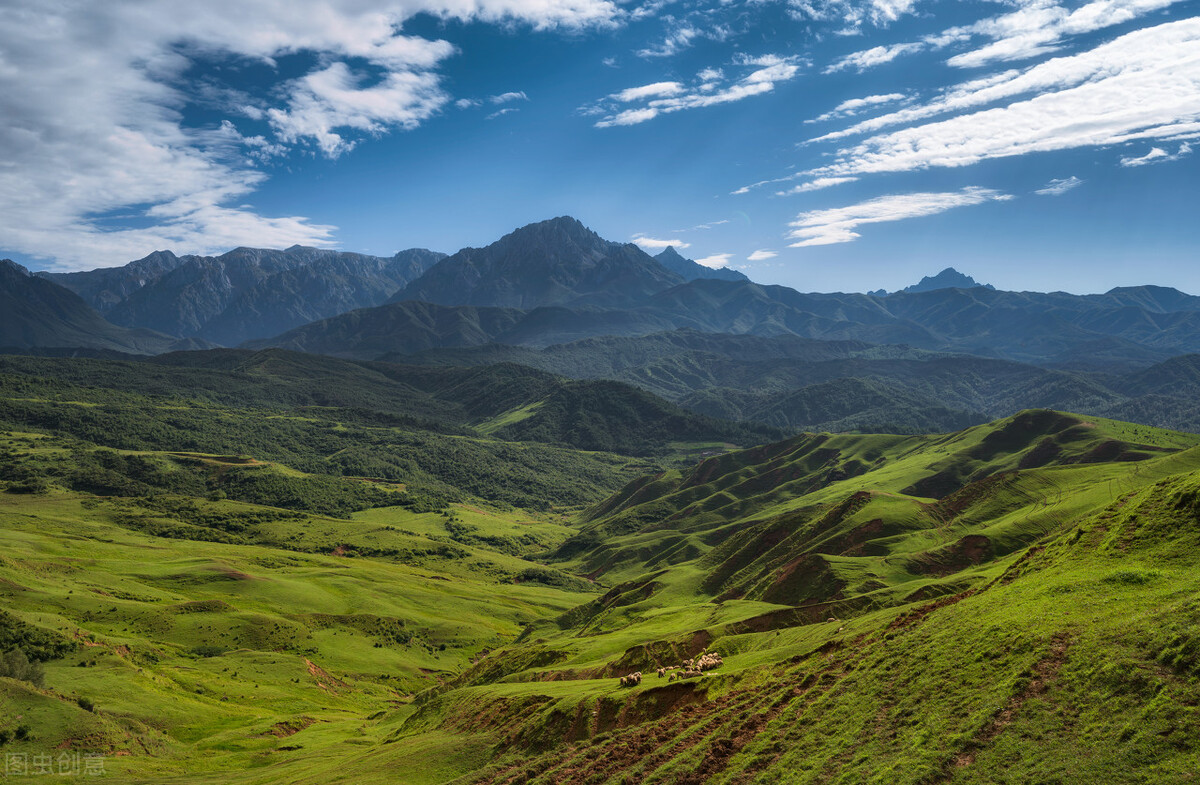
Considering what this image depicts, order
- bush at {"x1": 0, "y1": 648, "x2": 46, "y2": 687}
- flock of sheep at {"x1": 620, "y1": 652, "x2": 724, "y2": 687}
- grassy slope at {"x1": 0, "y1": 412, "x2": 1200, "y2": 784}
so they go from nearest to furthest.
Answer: grassy slope at {"x1": 0, "y1": 412, "x2": 1200, "y2": 784}, flock of sheep at {"x1": 620, "y1": 652, "x2": 724, "y2": 687}, bush at {"x1": 0, "y1": 648, "x2": 46, "y2": 687}

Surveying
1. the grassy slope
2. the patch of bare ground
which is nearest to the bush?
the grassy slope

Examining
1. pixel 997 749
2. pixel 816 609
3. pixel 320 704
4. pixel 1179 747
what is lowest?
pixel 320 704

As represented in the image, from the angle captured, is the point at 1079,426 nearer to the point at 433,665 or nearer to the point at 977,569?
the point at 977,569

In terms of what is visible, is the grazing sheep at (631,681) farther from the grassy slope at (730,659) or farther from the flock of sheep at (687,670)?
the grassy slope at (730,659)

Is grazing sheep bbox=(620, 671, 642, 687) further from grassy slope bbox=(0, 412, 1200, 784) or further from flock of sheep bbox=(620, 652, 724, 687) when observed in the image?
grassy slope bbox=(0, 412, 1200, 784)

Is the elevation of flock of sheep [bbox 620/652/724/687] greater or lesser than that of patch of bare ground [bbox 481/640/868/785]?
lesser

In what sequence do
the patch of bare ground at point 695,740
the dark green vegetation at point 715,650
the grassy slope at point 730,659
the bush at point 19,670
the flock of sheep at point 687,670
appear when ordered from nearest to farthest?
the grassy slope at point 730,659, the dark green vegetation at point 715,650, the patch of bare ground at point 695,740, the flock of sheep at point 687,670, the bush at point 19,670

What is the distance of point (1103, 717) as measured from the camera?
27094 millimetres

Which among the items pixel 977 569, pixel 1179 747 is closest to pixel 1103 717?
pixel 1179 747

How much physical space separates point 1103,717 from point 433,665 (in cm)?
12123

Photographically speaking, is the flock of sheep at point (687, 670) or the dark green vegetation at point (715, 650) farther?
the flock of sheep at point (687, 670)

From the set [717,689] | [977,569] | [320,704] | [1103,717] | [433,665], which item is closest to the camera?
[1103,717]

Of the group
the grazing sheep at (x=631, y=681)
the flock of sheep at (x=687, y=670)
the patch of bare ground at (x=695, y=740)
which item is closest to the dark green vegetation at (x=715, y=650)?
the patch of bare ground at (x=695, y=740)

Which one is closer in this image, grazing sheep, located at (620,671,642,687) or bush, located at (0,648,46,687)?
grazing sheep, located at (620,671,642,687)
